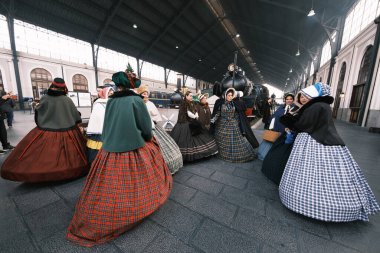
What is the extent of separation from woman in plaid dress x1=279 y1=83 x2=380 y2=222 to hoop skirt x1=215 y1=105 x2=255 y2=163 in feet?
5.33

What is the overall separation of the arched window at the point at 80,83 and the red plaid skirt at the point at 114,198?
1938 centimetres

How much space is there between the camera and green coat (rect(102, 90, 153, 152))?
150 cm

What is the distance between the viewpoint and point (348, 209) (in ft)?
5.13

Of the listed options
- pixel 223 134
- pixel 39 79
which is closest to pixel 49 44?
pixel 39 79

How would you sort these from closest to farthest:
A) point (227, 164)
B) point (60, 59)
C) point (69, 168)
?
point (69, 168) → point (227, 164) → point (60, 59)

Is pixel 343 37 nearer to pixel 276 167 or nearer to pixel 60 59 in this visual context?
pixel 276 167

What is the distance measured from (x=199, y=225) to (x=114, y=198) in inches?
35.9

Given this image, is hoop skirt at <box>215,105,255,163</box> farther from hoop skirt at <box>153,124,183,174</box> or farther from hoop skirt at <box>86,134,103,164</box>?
hoop skirt at <box>86,134,103,164</box>

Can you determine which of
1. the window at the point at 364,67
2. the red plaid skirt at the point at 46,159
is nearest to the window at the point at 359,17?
the window at the point at 364,67

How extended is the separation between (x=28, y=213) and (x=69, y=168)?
0.66 metres

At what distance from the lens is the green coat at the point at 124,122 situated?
1498 mm

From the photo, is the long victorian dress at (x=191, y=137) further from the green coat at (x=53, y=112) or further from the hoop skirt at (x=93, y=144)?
the green coat at (x=53, y=112)

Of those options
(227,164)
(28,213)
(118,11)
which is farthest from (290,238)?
(118,11)

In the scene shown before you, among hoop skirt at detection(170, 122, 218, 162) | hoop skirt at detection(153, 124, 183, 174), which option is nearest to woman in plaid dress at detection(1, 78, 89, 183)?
hoop skirt at detection(153, 124, 183, 174)
